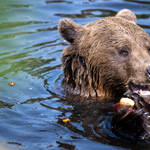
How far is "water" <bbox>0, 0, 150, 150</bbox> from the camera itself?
423 cm

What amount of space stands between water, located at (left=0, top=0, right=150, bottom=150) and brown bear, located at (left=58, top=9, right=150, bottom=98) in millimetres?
344

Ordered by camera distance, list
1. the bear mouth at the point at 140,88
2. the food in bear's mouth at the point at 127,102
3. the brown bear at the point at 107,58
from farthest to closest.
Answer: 1. the brown bear at the point at 107,58
2. the bear mouth at the point at 140,88
3. the food in bear's mouth at the point at 127,102

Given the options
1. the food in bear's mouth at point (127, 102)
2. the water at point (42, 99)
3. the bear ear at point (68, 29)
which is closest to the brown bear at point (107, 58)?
the bear ear at point (68, 29)

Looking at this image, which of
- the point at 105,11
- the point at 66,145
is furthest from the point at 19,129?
the point at 105,11

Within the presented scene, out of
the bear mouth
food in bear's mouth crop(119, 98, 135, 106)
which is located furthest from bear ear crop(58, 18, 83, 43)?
food in bear's mouth crop(119, 98, 135, 106)

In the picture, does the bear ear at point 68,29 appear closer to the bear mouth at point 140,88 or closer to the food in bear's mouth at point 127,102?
the bear mouth at point 140,88

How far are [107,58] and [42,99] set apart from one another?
1.52m

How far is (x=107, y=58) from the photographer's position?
16.9 feet

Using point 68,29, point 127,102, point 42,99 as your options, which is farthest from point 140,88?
point 42,99

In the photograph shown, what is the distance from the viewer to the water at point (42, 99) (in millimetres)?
4234

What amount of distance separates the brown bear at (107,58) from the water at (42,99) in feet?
1.13

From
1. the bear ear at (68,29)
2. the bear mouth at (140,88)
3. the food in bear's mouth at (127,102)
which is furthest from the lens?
the bear ear at (68,29)

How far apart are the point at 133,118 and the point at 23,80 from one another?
326 cm

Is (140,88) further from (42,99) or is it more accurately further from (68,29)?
(42,99)
